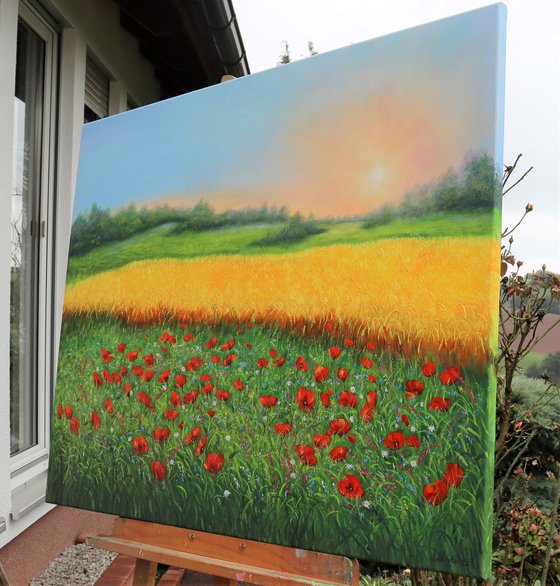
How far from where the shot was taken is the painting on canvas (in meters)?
1.18

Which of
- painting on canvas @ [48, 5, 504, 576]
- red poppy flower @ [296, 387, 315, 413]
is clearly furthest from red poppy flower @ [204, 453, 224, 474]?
red poppy flower @ [296, 387, 315, 413]

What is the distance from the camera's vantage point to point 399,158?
128cm

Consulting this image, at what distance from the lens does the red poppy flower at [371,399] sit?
4.12ft

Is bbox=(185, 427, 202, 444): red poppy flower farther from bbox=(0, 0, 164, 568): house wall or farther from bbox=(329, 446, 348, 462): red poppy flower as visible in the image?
bbox=(0, 0, 164, 568): house wall

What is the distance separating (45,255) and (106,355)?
1307 millimetres

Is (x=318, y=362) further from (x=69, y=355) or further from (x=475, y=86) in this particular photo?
(x=69, y=355)

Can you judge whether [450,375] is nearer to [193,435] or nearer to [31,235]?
[193,435]

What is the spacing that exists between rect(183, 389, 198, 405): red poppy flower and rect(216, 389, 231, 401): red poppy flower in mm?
78

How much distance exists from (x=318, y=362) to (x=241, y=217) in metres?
0.48

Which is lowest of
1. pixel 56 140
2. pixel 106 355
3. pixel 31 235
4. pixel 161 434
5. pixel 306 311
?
pixel 161 434

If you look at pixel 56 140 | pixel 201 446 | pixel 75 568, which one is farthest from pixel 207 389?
pixel 56 140

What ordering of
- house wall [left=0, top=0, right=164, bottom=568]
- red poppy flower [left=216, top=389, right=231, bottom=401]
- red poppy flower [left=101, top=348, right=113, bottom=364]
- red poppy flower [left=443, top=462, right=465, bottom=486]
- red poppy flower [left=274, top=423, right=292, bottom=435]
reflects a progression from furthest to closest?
house wall [left=0, top=0, right=164, bottom=568] → red poppy flower [left=101, top=348, right=113, bottom=364] → red poppy flower [left=216, top=389, right=231, bottom=401] → red poppy flower [left=274, top=423, right=292, bottom=435] → red poppy flower [left=443, top=462, right=465, bottom=486]

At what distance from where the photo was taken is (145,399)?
5.28ft

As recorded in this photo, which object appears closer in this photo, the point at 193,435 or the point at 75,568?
the point at 193,435
